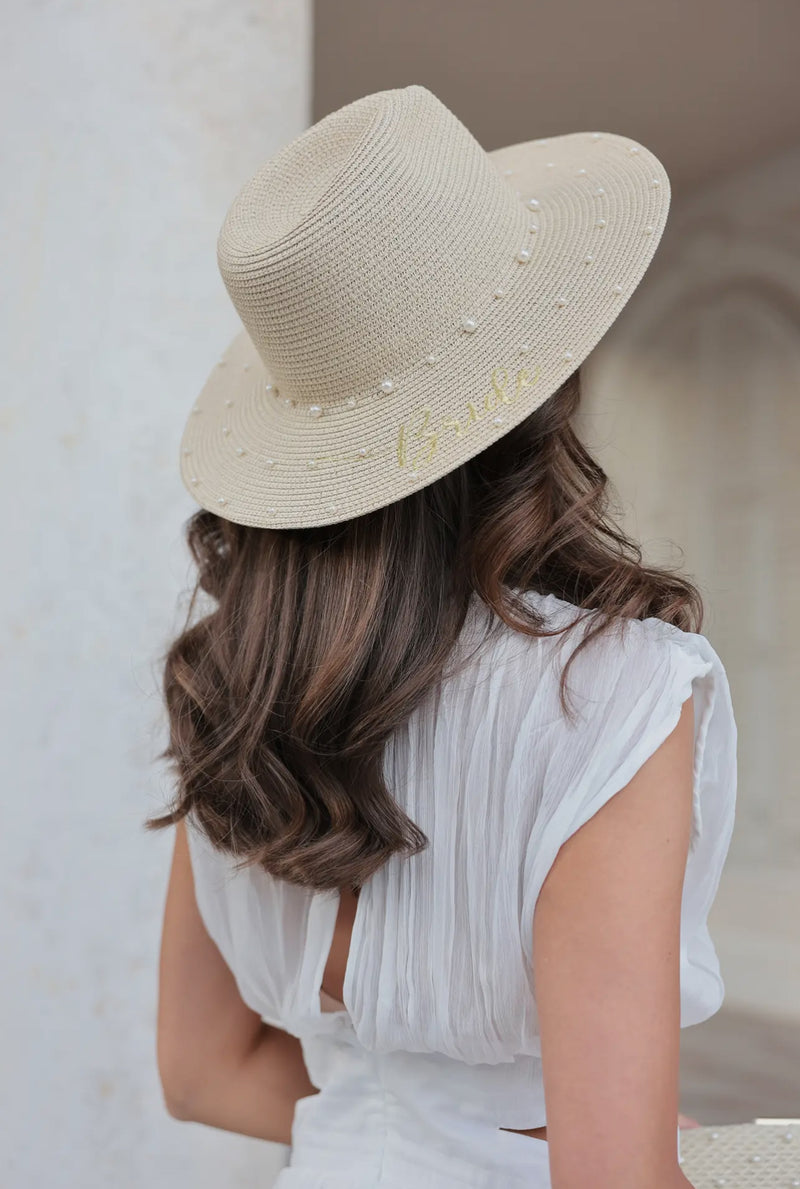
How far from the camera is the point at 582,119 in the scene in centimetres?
146

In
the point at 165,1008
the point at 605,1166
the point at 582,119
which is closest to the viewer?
the point at 605,1166

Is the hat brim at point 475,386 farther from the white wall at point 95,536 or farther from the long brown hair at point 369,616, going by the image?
the white wall at point 95,536

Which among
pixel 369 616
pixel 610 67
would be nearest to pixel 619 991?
pixel 369 616

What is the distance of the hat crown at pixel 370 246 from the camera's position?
743 millimetres

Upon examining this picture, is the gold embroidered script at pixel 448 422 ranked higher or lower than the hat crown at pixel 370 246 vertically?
lower

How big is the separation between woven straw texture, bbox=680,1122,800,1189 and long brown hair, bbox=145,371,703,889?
0.46 meters

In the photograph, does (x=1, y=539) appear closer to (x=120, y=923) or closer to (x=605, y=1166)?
(x=120, y=923)

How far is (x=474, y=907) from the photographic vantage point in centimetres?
78

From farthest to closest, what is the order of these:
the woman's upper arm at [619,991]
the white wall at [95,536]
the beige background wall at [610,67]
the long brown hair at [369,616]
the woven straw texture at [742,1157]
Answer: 1. the white wall at [95,536]
2. the beige background wall at [610,67]
3. the woven straw texture at [742,1157]
4. the long brown hair at [369,616]
5. the woman's upper arm at [619,991]

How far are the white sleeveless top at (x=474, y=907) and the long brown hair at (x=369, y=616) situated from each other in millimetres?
31

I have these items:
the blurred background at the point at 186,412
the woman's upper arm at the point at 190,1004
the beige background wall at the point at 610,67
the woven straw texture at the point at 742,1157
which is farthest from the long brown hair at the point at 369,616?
the beige background wall at the point at 610,67

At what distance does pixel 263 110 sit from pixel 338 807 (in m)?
1.29

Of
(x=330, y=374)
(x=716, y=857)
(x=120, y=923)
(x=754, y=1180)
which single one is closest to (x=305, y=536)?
(x=330, y=374)

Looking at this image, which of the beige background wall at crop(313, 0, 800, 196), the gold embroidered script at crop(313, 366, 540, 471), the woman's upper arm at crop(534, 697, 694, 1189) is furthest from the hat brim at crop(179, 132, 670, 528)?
the beige background wall at crop(313, 0, 800, 196)
